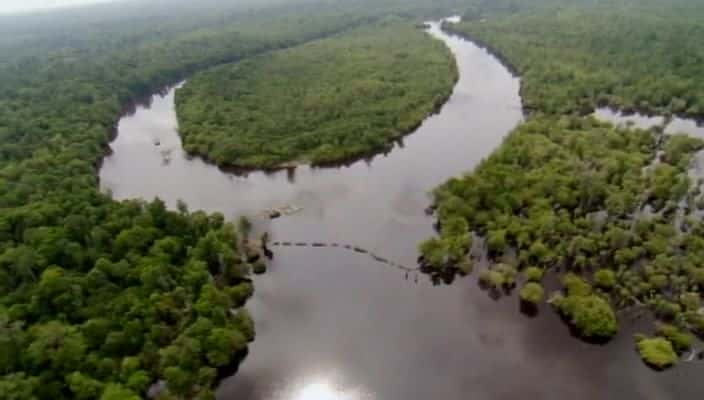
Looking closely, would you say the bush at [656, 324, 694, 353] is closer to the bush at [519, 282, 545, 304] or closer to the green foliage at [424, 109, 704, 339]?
the green foliage at [424, 109, 704, 339]

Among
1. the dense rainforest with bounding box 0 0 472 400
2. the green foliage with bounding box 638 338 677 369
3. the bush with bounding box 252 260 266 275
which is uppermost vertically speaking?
the dense rainforest with bounding box 0 0 472 400

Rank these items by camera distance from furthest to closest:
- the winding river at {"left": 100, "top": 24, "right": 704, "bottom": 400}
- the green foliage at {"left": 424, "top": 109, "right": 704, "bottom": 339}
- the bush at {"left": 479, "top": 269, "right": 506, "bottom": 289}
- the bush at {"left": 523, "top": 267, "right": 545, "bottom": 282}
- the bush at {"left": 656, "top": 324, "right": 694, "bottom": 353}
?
the bush at {"left": 479, "top": 269, "right": 506, "bottom": 289} < the bush at {"left": 523, "top": 267, "right": 545, "bottom": 282} < the green foliage at {"left": 424, "top": 109, "right": 704, "bottom": 339} < the bush at {"left": 656, "top": 324, "right": 694, "bottom": 353} < the winding river at {"left": 100, "top": 24, "right": 704, "bottom": 400}

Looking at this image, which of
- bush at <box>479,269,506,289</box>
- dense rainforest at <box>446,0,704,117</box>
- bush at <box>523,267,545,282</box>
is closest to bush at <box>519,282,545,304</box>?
bush at <box>523,267,545,282</box>

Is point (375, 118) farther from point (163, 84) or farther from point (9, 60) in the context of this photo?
point (9, 60)

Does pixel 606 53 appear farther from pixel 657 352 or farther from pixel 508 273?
pixel 657 352

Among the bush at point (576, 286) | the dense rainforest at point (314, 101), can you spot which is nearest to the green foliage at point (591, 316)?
the bush at point (576, 286)
